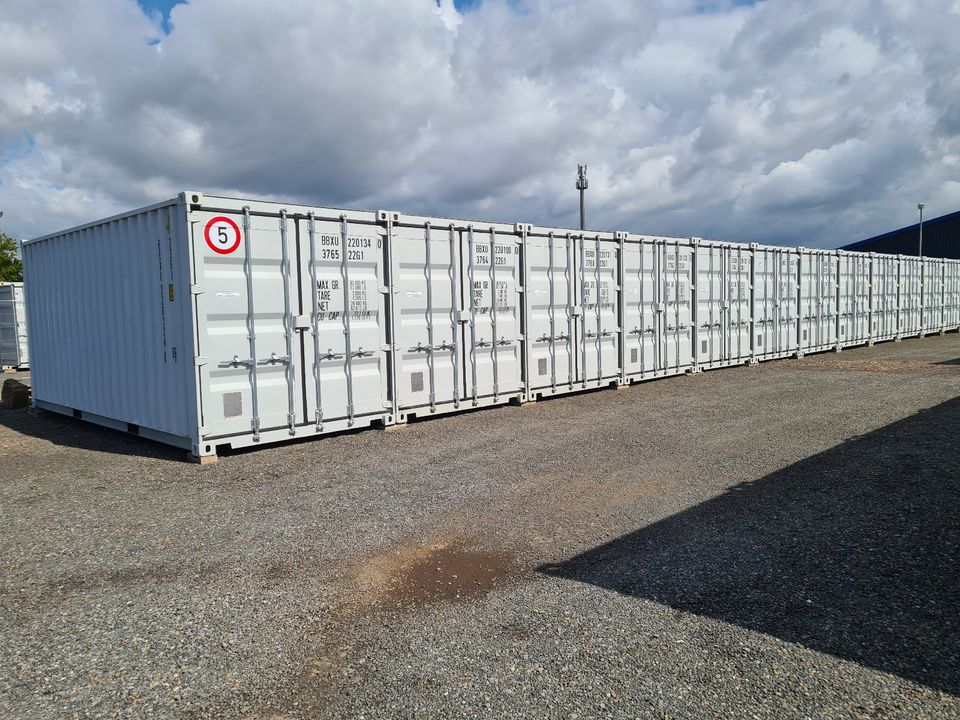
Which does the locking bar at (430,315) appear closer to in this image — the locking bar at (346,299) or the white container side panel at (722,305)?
the locking bar at (346,299)

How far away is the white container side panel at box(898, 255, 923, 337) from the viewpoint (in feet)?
84.7

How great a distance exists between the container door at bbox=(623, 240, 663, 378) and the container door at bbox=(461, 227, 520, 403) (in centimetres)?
321

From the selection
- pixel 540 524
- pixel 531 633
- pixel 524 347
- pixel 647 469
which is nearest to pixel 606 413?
pixel 524 347

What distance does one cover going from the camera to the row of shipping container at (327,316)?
8656mm

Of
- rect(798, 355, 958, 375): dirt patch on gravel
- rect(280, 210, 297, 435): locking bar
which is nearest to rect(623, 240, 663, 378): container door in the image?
rect(798, 355, 958, 375): dirt patch on gravel

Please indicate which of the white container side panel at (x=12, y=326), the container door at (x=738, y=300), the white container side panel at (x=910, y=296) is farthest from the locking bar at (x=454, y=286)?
the white container side panel at (x=910, y=296)

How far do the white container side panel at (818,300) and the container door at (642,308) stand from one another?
7491 mm

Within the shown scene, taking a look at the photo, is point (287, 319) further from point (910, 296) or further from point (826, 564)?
point (910, 296)

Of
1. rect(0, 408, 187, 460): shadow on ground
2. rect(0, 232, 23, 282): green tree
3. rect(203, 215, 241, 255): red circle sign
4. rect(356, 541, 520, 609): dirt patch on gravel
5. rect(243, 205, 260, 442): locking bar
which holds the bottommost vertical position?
rect(356, 541, 520, 609): dirt patch on gravel

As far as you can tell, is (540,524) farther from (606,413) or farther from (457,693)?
(606,413)

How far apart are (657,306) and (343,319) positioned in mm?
7799

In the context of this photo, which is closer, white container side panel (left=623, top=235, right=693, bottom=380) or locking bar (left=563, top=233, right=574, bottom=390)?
locking bar (left=563, top=233, right=574, bottom=390)

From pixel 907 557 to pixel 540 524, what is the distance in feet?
8.87

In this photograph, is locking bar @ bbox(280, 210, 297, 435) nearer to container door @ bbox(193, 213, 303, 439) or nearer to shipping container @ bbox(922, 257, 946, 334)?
container door @ bbox(193, 213, 303, 439)
